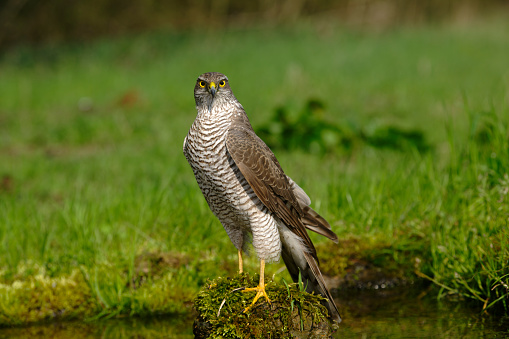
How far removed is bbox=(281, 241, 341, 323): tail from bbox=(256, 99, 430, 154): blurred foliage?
144 inches

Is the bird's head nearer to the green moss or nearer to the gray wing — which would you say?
the gray wing

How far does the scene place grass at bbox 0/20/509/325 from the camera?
166 inches

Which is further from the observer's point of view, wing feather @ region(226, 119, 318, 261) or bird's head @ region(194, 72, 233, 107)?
bird's head @ region(194, 72, 233, 107)

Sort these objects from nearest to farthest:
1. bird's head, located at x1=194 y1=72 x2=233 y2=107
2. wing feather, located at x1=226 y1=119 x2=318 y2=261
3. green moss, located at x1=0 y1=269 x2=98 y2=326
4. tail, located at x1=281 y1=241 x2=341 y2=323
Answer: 1. wing feather, located at x1=226 y1=119 x2=318 y2=261
2. bird's head, located at x1=194 y1=72 x2=233 y2=107
3. tail, located at x1=281 y1=241 x2=341 y2=323
4. green moss, located at x1=0 y1=269 x2=98 y2=326

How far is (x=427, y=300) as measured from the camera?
13.8 feet

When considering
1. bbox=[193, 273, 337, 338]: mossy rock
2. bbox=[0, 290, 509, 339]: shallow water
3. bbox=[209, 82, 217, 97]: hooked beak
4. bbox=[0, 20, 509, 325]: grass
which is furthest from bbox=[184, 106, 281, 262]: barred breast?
bbox=[0, 20, 509, 325]: grass

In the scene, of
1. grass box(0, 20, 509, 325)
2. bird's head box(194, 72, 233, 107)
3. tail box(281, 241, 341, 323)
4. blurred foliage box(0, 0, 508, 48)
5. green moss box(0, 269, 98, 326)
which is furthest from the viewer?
blurred foliage box(0, 0, 508, 48)

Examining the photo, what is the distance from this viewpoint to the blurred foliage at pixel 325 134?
7.31 meters

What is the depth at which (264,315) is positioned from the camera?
345cm

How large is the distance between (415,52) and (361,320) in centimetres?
1281

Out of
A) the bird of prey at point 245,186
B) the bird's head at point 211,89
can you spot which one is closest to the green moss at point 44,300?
Result: the bird of prey at point 245,186

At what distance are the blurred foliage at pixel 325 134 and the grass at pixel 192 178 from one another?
58 millimetres

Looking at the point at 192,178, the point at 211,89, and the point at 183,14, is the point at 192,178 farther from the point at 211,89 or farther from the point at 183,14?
the point at 183,14

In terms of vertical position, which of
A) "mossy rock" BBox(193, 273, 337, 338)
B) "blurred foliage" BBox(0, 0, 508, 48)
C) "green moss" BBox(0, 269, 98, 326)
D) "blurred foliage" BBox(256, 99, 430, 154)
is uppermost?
"blurred foliage" BBox(0, 0, 508, 48)
